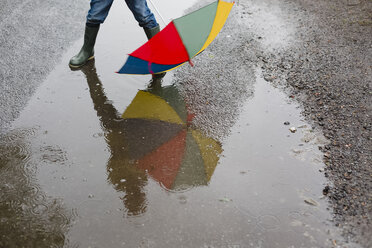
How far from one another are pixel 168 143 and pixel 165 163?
0.83 feet

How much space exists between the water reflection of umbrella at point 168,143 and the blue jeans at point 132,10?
863 mm

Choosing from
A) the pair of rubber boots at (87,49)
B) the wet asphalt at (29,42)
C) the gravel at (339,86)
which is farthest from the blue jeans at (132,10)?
the gravel at (339,86)

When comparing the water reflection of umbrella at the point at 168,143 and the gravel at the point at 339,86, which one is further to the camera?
the water reflection of umbrella at the point at 168,143

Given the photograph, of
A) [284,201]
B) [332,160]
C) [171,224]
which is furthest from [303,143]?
[171,224]

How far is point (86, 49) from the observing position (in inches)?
172

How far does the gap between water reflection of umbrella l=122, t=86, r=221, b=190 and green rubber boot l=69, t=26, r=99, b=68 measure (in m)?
0.94

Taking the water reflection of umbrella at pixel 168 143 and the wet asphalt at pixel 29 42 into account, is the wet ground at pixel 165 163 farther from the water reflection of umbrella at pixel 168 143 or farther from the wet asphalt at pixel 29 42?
the wet asphalt at pixel 29 42

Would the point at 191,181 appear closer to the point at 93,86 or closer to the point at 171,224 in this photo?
the point at 171,224

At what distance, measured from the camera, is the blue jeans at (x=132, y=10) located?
13.2ft

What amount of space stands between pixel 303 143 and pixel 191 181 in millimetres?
1017

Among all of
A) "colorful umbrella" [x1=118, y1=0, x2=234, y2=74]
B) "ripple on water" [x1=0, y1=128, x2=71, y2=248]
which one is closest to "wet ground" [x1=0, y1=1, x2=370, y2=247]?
"ripple on water" [x1=0, y1=128, x2=71, y2=248]

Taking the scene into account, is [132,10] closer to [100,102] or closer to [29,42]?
[100,102]

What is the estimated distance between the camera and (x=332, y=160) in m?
2.95

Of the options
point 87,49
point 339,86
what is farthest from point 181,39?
point 339,86
